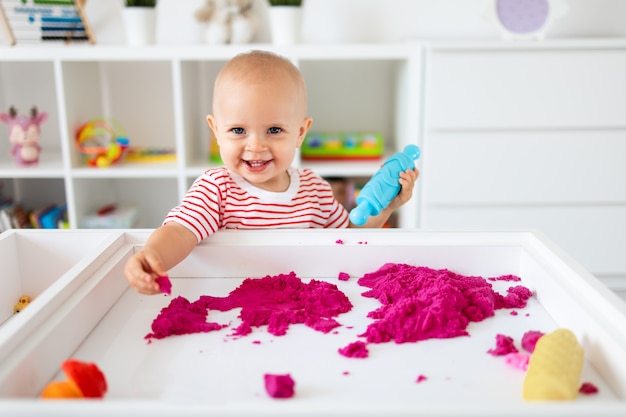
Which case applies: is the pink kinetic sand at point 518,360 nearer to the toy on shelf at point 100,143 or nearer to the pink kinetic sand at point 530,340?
the pink kinetic sand at point 530,340

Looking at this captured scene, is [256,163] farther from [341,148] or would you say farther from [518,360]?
[341,148]

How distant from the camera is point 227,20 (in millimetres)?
2217

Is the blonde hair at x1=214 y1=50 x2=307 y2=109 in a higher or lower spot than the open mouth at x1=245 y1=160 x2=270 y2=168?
higher

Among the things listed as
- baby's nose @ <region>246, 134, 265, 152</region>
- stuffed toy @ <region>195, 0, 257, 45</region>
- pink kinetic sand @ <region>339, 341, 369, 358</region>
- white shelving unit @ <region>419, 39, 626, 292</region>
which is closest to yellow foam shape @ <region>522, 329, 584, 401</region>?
pink kinetic sand @ <region>339, 341, 369, 358</region>

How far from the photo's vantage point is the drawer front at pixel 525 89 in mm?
1958

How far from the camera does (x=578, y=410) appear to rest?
1.30ft

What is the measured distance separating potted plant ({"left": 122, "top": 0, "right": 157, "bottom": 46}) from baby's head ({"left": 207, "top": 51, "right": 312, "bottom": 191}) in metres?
1.28

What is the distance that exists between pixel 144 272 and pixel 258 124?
348 millimetres

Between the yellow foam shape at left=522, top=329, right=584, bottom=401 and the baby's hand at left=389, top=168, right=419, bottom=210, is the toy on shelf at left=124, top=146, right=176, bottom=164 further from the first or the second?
Result: the yellow foam shape at left=522, top=329, right=584, bottom=401

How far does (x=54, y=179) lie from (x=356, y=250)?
203cm

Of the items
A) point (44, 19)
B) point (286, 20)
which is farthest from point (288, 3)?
point (44, 19)

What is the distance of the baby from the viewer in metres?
0.89

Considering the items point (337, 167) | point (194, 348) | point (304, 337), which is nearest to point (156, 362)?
point (194, 348)

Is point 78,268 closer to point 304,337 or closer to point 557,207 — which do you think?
point 304,337
